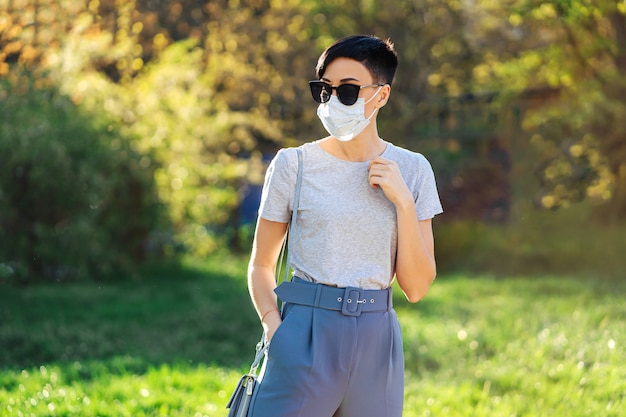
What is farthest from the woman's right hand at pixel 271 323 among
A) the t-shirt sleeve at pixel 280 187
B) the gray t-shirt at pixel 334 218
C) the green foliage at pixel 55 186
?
the green foliage at pixel 55 186

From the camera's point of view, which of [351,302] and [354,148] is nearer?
[351,302]

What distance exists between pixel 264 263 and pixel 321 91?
557 mm

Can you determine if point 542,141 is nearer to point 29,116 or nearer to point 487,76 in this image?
point 487,76

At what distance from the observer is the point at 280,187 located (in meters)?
2.63

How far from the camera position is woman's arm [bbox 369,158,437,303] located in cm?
257

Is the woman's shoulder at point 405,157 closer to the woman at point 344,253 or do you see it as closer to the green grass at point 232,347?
the woman at point 344,253

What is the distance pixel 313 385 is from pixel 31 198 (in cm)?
824

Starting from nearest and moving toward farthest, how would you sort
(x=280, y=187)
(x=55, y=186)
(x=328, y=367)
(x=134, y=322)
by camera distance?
(x=328, y=367)
(x=280, y=187)
(x=134, y=322)
(x=55, y=186)

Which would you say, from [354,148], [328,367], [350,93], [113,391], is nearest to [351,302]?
[328,367]

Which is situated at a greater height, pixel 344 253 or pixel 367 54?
pixel 367 54

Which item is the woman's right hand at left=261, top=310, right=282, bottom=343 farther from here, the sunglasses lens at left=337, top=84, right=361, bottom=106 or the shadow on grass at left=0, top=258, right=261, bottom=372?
the shadow on grass at left=0, top=258, right=261, bottom=372

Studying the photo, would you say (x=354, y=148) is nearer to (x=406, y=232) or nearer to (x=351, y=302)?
(x=406, y=232)

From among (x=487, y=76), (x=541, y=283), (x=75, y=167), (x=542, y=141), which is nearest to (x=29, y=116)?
(x=75, y=167)

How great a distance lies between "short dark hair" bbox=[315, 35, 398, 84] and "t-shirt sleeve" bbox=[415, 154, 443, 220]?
30 cm
